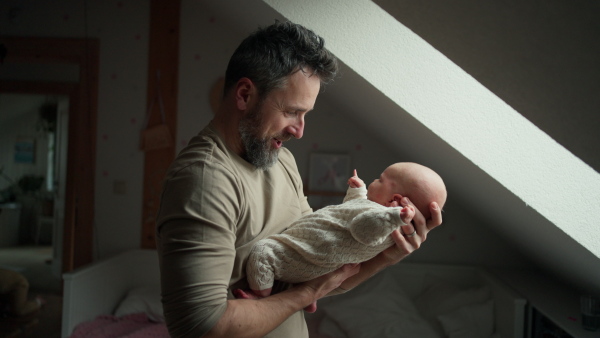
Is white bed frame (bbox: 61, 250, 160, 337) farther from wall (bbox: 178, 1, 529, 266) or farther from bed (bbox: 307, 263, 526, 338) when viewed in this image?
bed (bbox: 307, 263, 526, 338)

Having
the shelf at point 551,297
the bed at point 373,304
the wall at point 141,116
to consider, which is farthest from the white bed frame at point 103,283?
the shelf at point 551,297

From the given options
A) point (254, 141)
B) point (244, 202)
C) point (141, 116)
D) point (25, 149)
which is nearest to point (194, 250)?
point (244, 202)

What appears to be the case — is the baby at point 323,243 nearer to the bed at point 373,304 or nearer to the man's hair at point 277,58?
the man's hair at point 277,58

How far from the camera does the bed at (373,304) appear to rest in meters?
2.70

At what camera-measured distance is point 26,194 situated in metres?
5.50

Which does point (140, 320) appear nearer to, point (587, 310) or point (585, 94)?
point (587, 310)

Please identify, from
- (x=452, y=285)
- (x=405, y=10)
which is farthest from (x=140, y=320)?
(x=405, y=10)

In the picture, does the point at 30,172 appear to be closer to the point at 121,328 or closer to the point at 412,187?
the point at 121,328

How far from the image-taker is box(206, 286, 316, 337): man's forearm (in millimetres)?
923

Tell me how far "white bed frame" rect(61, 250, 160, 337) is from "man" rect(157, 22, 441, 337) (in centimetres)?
202

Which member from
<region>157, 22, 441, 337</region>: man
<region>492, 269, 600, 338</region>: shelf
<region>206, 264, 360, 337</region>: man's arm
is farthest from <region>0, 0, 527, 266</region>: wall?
<region>206, 264, 360, 337</region>: man's arm

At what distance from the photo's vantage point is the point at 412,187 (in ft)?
4.28

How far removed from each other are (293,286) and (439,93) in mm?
844

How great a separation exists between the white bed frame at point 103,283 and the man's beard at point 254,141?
6.87 feet
